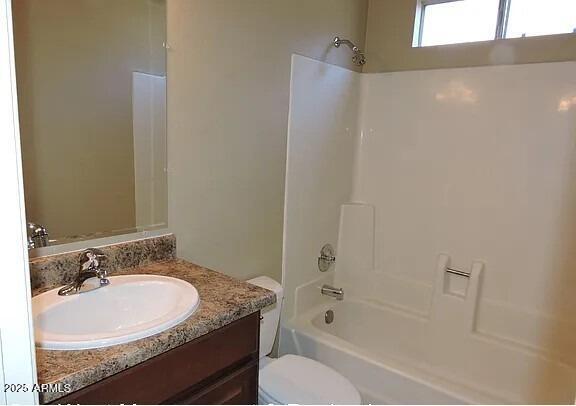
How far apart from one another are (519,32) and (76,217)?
2.40m

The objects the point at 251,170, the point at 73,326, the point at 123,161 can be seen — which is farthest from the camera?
the point at 251,170

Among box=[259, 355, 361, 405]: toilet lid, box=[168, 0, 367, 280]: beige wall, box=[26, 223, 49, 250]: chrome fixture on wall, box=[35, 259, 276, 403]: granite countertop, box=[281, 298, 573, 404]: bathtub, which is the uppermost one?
box=[168, 0, 367, 280]: beige wall

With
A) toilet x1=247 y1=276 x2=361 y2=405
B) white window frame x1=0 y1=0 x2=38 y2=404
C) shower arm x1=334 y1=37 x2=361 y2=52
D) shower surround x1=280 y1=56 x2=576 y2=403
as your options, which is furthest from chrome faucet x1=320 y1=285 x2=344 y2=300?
white window frame x1=0 y1=0 x2=38 y2=404

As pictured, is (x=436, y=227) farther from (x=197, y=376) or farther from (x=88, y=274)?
(x=88, y=274)

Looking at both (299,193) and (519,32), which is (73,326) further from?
(519,32)

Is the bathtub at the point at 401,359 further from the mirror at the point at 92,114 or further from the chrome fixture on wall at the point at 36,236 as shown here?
the chrome fixture on wall at the point at 36,236

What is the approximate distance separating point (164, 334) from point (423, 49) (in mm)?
2224

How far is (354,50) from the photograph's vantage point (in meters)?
2.41

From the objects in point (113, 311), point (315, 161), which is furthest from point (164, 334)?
point (315, 161)

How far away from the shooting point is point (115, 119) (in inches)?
54.7

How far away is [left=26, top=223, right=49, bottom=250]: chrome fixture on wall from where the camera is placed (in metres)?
1.17

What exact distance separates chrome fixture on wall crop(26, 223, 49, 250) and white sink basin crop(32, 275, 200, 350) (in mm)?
160

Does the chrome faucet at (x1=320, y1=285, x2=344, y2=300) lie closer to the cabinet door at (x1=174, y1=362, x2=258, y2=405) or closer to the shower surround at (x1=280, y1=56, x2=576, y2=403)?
the shower surround at (x1=280, y1=56, x2=576, y2=403)

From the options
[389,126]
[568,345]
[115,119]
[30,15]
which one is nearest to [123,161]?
[115,119]
